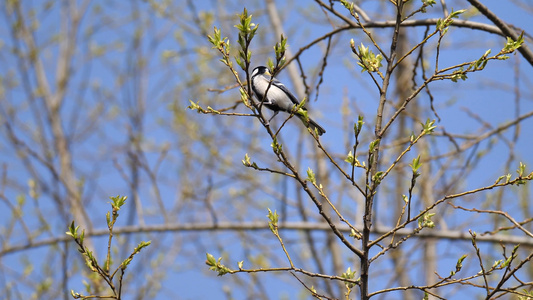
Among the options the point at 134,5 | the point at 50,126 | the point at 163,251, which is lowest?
the point at 163,251

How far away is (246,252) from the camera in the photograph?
4.81m

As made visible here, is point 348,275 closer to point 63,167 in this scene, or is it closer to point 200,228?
point 200,228

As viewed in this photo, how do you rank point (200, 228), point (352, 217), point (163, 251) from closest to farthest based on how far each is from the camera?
point (200, 228) < point (352, 217) < point (163, 251)

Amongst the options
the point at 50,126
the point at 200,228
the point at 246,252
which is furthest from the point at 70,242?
the point at 50,126

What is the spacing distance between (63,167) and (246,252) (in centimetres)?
345

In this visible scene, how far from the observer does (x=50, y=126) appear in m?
7.49

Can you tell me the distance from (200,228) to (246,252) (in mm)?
455

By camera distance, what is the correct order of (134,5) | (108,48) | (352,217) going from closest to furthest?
1. (352,217)
2. (134,5)
3. (108,48)

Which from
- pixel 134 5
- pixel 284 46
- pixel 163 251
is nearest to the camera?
pixel 284 46

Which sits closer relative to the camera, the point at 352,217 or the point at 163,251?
the point at 352,217

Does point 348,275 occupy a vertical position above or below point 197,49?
below

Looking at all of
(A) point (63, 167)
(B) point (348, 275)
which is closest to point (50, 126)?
(A) point (63, 167)

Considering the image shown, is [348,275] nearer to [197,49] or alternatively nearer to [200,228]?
[200,228]

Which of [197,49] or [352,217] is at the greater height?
[197,49]
